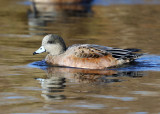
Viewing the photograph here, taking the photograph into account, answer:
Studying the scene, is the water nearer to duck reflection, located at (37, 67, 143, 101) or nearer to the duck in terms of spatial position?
duck reflection, located at (37, 67, 143, 101)

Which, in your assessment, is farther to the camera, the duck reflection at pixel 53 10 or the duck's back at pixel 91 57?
the duck reflection at pixel 53 10

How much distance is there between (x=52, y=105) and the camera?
19.9 feet

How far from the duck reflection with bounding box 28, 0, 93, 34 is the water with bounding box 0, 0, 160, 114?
38 mm

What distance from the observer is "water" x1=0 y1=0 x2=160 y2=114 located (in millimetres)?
6105

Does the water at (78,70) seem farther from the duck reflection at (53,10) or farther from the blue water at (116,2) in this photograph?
the blue water at (116,2)

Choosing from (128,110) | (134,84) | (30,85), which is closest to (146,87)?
(134,84)

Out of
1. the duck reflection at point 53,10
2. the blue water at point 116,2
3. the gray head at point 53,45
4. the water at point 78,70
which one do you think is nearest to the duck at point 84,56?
the gray head at point 53,45

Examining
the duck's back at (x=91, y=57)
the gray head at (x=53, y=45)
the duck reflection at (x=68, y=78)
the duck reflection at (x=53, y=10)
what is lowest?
the duck reflection at (x=68, y=78)

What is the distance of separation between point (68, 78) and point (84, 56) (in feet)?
3.75

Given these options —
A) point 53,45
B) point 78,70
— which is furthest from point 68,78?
point 53,45

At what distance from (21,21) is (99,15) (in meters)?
2.91

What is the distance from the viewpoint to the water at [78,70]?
6105 mm

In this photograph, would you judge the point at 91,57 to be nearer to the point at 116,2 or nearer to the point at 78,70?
the point at 78,70

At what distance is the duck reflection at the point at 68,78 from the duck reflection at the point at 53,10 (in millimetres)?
5579
